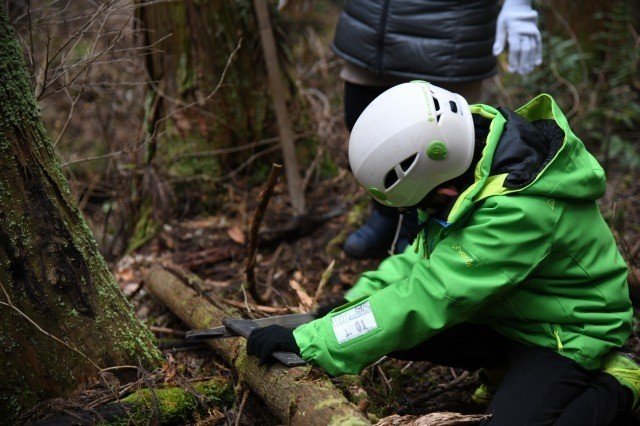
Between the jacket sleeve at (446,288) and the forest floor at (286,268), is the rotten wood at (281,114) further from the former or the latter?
the jacket sleeve at (446,288)

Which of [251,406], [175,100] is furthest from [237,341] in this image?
[175,100]

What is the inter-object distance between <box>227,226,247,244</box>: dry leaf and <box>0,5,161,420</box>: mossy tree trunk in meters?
1.85

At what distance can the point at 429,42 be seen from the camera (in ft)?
10.9


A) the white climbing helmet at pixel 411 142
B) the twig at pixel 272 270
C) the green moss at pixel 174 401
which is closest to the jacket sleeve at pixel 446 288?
the white climbing helmet at pixel 411 142

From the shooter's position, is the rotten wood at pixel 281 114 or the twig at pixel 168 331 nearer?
the twig at pixel 168 331

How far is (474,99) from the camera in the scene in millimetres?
3613

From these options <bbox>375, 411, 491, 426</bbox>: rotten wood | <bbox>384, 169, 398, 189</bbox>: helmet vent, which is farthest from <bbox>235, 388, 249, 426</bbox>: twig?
<bbox>384, 169, 398, 189</bbox>: helmet vent

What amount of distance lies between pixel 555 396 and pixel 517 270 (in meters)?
0.51

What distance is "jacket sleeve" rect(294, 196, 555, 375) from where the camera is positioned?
84.3 inches

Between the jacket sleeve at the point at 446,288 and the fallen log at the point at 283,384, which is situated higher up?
the jacket sleeve at the point at 446,288

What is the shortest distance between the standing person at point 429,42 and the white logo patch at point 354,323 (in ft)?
3.13

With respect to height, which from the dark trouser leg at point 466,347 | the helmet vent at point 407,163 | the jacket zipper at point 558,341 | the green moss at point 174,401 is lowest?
the dark trouser leg at point 466,347

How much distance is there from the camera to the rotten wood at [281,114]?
4.39 meters

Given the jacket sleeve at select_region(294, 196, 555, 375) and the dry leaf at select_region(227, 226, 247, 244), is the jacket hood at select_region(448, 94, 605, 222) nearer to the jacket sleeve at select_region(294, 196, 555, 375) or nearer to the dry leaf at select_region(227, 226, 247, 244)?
the jacket sleeve at select_region(294, 196, 555, 375)
